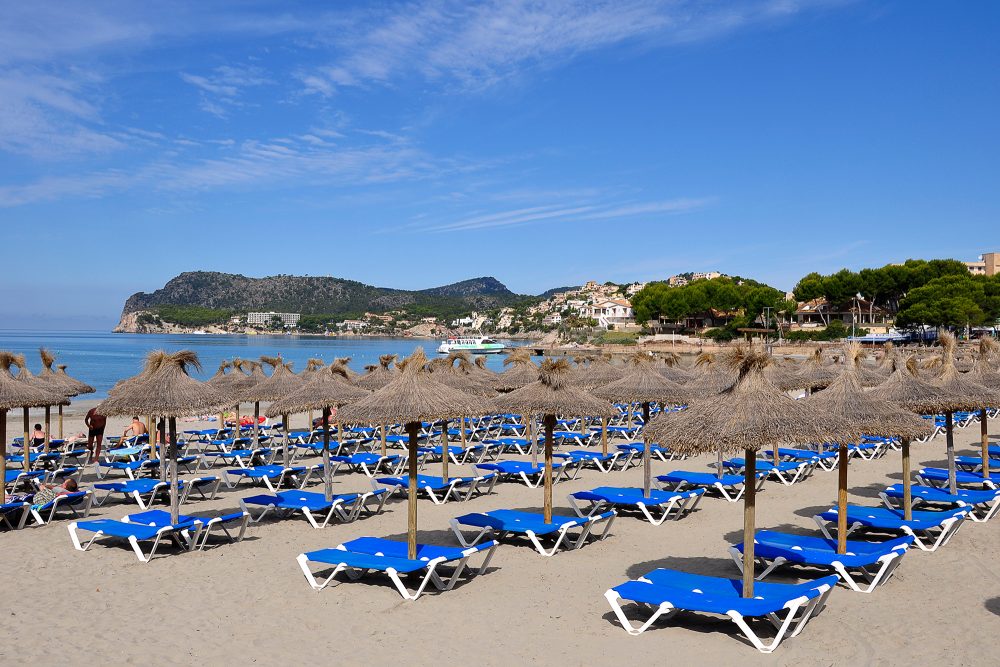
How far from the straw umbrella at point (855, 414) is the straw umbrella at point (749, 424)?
4.55 ft

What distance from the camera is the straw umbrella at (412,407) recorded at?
24.3ft

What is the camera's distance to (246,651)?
19.4 ft

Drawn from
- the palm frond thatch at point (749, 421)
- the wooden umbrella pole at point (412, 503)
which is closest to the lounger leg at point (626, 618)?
the palm frond thatch at point (749, 421)

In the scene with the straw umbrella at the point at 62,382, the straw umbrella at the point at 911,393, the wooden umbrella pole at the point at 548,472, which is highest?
the straw umbrella at the point at 911,393

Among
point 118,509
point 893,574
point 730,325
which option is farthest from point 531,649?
point 730,325

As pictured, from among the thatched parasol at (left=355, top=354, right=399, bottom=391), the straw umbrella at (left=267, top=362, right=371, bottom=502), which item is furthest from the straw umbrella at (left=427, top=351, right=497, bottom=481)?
the straw umbrella at (left=267, top=362, right=371, bottom=502)

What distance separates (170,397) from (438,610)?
4430 millimetres

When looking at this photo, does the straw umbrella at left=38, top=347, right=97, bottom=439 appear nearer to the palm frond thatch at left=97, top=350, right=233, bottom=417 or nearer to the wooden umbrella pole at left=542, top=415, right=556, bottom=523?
the palm frond thatch at left=97, top=350, right=233, bottom=417

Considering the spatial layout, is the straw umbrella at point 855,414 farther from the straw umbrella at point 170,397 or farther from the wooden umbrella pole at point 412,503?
the straw umbrella at point 170,397

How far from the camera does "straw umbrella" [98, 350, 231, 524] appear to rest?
9.10 metres

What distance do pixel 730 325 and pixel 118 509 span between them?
80087mm

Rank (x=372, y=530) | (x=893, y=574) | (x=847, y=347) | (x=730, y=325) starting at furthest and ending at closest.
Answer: (x=730, y=325)
(x=372, y=530)
(x=847, y=347)
(x=893, y=574)

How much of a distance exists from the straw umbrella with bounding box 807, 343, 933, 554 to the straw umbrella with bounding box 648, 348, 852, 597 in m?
1.39

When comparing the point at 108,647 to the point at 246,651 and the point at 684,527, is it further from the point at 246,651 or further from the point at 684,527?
the point at 684,527
